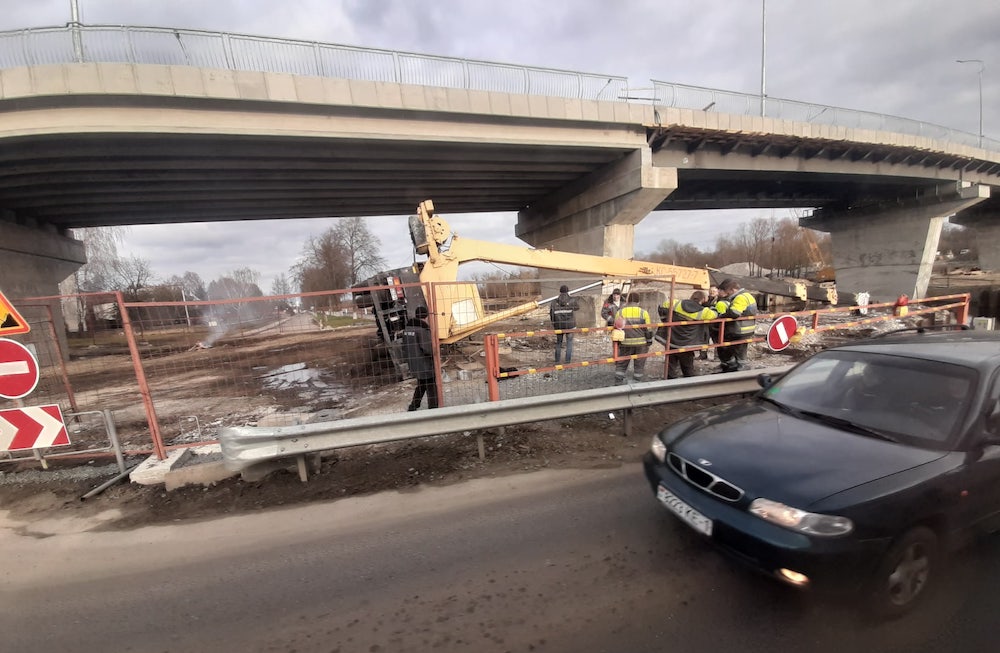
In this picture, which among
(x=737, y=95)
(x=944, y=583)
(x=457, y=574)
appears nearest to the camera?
(x=944, y=583)

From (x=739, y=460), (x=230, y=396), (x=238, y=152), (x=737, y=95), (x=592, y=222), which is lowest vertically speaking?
(x=230, y=396)

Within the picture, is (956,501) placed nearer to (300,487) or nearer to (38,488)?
(300,487)

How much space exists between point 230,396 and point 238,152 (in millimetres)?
7659

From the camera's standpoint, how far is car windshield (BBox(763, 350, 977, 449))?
2422 mm

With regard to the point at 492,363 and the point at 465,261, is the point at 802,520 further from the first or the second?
the point at 465,261

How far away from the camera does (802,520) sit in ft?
6.68

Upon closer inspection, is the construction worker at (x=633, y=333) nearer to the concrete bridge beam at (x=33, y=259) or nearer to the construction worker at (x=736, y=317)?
the construction worker at (x=736, y=317)

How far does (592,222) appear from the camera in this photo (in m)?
18.2

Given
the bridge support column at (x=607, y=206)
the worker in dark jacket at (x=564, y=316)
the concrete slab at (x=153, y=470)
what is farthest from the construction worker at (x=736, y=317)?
the concrete slab at (x=153, y=470)

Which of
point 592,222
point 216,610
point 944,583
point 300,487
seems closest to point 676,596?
point 944,583

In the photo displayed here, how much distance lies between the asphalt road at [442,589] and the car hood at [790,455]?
65 centimetres

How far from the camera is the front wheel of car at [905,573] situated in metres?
2.06

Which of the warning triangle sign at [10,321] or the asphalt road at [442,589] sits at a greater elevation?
the warning triangle sign at [10,321]

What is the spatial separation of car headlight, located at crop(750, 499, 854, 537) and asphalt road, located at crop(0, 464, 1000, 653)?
513 mm
